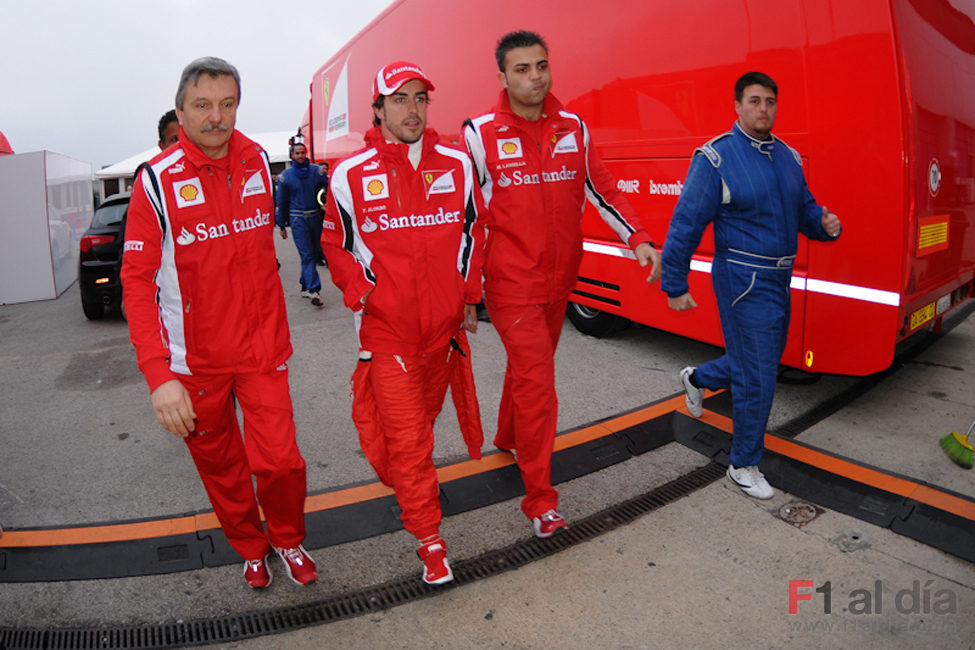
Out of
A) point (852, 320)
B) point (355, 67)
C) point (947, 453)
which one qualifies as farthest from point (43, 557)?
point (355, 67)

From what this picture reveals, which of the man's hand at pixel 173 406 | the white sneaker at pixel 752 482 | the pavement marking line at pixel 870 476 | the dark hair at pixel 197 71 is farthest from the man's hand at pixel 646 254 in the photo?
the man's hand at pixel 173 406

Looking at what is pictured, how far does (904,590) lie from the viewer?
2607 mm

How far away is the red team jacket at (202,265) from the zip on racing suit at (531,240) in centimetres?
98

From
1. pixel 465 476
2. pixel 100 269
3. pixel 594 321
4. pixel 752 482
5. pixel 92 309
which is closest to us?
pixel 752 482

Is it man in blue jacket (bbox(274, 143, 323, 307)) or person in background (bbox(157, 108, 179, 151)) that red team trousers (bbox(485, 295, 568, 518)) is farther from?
man in blue jacket (bbox(274, 143, 323, 307))

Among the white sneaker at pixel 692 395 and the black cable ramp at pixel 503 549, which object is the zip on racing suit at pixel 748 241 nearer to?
the black cable ramp at pixel 503 549

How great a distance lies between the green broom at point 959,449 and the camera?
348cm

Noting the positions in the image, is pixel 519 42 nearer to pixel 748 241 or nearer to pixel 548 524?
pixel 748 241

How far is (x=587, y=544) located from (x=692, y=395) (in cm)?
154

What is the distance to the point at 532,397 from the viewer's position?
3051mm

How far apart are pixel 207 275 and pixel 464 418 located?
→ 123cm

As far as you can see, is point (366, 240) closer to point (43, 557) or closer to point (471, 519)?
point (471, 519)

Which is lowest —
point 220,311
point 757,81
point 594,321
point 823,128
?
point 594,321

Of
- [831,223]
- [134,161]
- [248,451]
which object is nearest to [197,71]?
[248,451]
